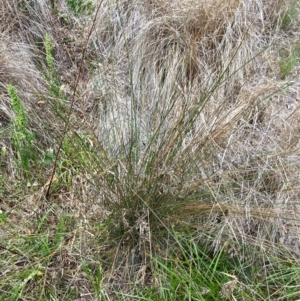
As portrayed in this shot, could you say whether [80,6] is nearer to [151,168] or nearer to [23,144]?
[23,144]

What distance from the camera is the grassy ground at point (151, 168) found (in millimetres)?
1551

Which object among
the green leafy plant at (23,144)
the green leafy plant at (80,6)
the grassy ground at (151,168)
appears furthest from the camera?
the green leafy plant at (80,6)

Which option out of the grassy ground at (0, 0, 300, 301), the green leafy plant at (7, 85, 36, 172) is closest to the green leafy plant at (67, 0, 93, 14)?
the grassy ground at (0, 0, 300, 301)

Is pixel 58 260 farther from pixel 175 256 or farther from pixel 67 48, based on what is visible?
pixel 67 48

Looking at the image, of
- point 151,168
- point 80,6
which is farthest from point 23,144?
point 80,6

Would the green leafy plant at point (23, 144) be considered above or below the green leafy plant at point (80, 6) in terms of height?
below

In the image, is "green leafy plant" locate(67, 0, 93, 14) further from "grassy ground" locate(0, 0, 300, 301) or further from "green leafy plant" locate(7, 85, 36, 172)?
"green leafy plant" locate(7, 85, 36, 172)

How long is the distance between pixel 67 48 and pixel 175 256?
1.22 meters

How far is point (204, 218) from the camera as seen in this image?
1.64m

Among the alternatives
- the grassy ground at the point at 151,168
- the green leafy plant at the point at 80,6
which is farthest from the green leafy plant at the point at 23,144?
the green leafy plant at the point at 80,6

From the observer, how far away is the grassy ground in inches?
61.1

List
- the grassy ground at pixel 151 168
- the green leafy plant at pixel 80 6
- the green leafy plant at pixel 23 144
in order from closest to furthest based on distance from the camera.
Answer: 1. the grassy ground at pixel 151 168
2. the green leafy plant at pixel 23 144
3. the green leafy plant at pixel 80 6

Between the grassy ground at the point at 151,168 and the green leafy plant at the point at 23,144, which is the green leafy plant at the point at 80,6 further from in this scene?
the green leafy plant at the point at 23,144

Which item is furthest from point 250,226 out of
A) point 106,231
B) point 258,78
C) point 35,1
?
point 35,1
